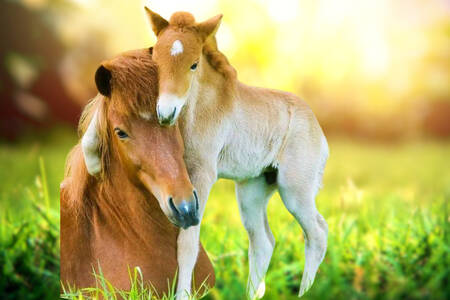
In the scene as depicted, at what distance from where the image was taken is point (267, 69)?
23.0 ft

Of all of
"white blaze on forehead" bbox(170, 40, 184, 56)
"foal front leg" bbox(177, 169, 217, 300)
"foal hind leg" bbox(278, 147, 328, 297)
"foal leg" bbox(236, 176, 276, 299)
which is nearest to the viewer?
"white blaze on forehead" bbox(170, 40, 184, 56)

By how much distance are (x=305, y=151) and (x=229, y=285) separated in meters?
0.87

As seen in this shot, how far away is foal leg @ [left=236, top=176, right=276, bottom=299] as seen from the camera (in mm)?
2488

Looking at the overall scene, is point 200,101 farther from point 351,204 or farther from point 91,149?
point 351,204

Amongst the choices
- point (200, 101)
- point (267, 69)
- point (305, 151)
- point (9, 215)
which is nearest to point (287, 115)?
point (305, 151)

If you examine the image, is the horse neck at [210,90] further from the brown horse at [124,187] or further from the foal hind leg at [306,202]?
the foal hind leg at [306,202]

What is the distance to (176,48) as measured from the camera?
1876mm

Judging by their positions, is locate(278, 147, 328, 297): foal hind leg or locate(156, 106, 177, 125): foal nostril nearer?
locate(156, 106, 177, 125): foal nostril

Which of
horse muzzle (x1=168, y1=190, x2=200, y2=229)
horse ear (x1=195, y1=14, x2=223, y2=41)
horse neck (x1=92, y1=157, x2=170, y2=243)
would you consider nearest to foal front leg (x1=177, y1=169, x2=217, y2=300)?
horse neck (x1=92, y1=157, x2=170, y2=243)

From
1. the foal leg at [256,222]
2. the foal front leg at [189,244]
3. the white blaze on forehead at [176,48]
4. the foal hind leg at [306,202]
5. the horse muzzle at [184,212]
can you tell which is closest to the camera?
the horse muzzle at [184,212]

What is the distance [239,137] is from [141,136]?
537mm

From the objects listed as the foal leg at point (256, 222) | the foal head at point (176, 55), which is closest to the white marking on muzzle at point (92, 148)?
the foal head at point (176, 55)

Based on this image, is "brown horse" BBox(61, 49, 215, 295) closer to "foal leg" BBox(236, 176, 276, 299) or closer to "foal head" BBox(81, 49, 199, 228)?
"foal head" BBox(81, 49, 199, 228)

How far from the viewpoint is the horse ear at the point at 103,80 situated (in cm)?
197
